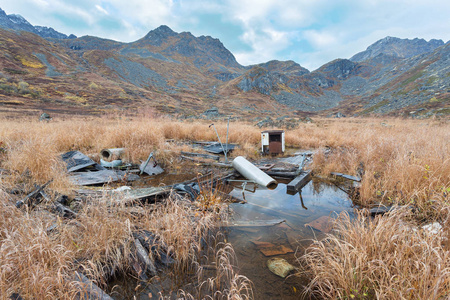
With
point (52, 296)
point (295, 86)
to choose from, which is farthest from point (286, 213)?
point (295, 86)

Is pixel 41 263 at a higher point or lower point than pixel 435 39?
lower

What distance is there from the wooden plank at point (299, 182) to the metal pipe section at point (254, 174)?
0.50 metres

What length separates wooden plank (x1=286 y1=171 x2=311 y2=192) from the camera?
5.23 m

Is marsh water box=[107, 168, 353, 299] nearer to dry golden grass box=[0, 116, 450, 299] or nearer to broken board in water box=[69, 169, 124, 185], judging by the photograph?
dry golden grass box=[0, 116, 450, 299]

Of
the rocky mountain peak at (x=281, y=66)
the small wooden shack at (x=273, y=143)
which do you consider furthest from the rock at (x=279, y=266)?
the rocky mountain peak at (x=281, y=66)

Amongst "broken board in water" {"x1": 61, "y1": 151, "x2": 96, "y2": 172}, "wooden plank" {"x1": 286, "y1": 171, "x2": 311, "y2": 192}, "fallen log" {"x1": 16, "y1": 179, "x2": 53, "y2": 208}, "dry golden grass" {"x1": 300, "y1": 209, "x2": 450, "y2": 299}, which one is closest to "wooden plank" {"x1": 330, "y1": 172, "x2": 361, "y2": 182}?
"wooden plank" {"x1": 286, "y1": 171, "x2": 311, "y2": 192}

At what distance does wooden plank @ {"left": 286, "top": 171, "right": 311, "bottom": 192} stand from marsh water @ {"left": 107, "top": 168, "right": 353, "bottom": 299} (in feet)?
0.49

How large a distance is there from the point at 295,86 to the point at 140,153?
97139 mm

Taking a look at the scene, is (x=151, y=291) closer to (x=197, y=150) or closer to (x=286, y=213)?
(x=286, y=213)

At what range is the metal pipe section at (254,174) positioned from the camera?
565 centimetres

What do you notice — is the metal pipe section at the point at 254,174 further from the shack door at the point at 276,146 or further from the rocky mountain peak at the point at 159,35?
the rocky mountain peak at the point at 159,35

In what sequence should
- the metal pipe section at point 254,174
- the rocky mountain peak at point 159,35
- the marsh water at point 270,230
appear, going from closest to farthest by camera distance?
the marsh water at point 270,230
the metal pipe section at point 254,174
the rocky mountain peak at point 159,35

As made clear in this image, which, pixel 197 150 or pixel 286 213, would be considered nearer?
pixel 286 213

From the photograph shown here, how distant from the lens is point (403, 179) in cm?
380
